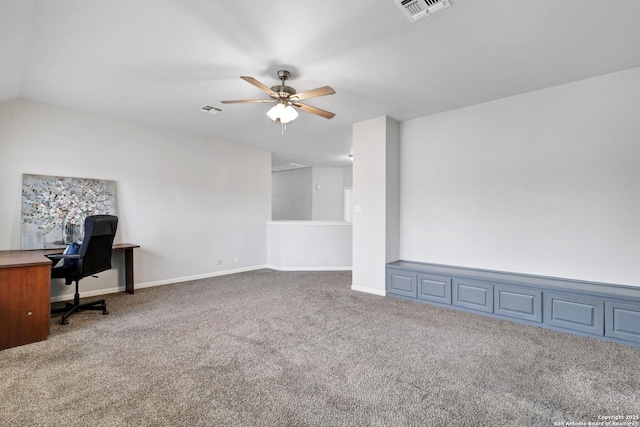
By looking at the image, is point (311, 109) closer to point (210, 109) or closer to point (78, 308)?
point (210, 109)

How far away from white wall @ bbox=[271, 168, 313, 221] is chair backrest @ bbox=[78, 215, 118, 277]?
240 inches

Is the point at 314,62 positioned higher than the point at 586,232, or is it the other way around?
the point at 314,62

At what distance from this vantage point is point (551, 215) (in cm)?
328

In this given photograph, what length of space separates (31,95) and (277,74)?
10.2 ft

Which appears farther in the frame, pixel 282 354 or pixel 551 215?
pixel 551 215

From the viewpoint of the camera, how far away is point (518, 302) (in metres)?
3.10

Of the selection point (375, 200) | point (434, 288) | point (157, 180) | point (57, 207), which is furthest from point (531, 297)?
point (57, 207)

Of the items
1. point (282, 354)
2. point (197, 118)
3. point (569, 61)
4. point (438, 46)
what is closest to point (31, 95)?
point (197, 118)

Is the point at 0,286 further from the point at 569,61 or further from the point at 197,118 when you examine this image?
the point at 569,61

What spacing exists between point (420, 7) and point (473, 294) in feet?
9.82

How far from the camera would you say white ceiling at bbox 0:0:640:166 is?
6.69 feet

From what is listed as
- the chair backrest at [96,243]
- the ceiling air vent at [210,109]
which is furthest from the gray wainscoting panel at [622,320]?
the chair backrest at [96,243]

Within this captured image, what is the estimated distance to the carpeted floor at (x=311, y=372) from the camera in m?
1.68

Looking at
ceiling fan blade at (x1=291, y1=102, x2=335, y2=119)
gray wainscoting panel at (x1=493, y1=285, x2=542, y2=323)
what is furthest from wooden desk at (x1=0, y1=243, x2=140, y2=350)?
gray wainscoting panel at (x1=493, y1=285, x2=542, y2=323)
